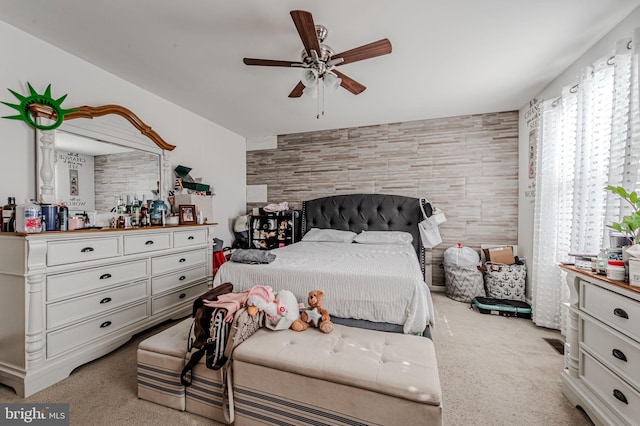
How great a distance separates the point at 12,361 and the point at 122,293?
26.7 inches

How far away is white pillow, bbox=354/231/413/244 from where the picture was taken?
348 centimetres

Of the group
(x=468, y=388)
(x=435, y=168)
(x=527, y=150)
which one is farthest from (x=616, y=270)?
(x=435, y=168)

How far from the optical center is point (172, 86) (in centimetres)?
283

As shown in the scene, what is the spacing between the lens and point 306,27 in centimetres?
150

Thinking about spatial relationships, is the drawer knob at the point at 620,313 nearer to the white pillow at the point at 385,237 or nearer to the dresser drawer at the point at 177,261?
the white pillow at the point at 385,237

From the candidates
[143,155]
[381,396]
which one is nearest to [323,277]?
[381,396]

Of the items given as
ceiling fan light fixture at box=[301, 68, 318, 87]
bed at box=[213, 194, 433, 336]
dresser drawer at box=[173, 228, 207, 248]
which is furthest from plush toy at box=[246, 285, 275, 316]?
ceiling fan light fixture at box=[301, 68, 318, 87]

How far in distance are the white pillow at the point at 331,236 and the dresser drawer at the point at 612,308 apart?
2.44 metres

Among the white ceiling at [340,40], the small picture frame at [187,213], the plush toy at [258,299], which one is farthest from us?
the small picture frame at [187,213]

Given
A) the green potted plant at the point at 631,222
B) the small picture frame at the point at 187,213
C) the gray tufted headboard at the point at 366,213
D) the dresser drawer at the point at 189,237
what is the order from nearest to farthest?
the green potted plant at the point at 631,222 → the dresser drawer at the point at 189,237 → the small picture frame at the point at 187,213 → the gray tufted headboard at the point at 366,213

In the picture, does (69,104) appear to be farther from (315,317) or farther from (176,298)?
(315,317)

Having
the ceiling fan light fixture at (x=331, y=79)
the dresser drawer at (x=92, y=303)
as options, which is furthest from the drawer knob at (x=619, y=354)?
the dresser drawer at (x=92, y=303)

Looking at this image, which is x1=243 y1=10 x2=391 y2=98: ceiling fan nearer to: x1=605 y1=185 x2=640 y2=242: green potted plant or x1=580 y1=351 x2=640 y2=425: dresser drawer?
x1=605 y1=185 x2=640 y2=242: green potted plant

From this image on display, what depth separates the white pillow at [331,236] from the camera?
368 cm
